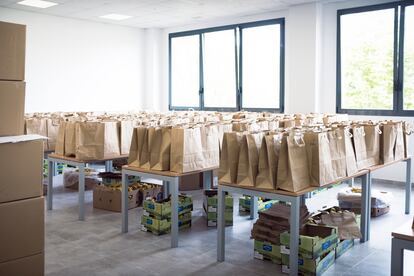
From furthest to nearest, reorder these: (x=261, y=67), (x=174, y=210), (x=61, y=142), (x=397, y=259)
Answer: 1. (x=261, y=67)
2. (x=61, y=142)
3. (x=174, y=210)
4. (x=397, y=259)

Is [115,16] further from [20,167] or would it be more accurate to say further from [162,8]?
[20,167]

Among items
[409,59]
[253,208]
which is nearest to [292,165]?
[253,208]

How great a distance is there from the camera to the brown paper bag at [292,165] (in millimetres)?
2711

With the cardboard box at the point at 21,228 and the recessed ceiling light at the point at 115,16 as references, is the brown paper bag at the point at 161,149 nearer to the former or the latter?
the cardboard box at the point at 21,228

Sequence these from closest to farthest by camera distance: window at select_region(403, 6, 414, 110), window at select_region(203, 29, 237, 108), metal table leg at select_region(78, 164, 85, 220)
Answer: metal table leg at select_region(78, 164, 85, 220), window at select_region(403, 6, 414, 110), window at select_region(203, 29, 237, 108)

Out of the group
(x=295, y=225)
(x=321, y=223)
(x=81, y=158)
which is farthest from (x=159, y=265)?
(x=81, y=158)

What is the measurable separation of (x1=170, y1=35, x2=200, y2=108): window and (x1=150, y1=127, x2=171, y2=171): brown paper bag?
568 cm

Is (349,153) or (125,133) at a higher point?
(125,133)

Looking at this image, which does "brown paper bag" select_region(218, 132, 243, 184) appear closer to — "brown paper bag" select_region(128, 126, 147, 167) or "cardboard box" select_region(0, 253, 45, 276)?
"brown paper bag" select_region(128, 126, 147, 167)

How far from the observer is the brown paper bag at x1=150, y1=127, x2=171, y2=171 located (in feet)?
11.3

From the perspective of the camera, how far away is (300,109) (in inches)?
278

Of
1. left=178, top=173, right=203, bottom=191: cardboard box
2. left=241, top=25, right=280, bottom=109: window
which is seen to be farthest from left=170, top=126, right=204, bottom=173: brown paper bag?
left=241, top=25, right=280, bottom=109: window

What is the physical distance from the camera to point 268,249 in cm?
308

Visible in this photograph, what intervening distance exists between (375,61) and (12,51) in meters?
5.58
